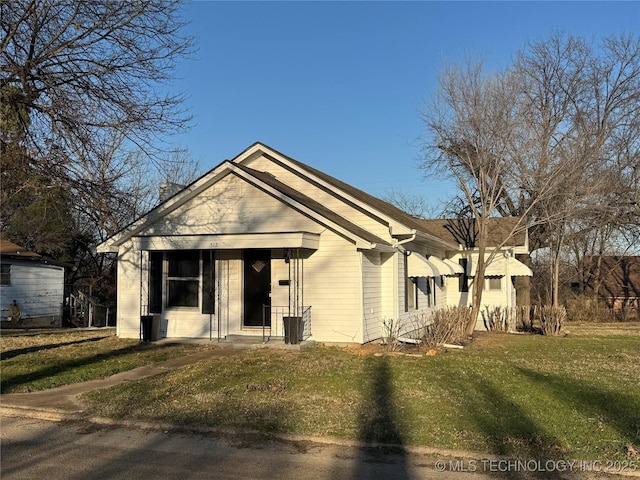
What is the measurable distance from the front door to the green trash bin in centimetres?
141

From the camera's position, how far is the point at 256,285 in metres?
14.2

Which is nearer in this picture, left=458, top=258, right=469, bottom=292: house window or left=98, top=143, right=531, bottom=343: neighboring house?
left=98, top=143, right=531, bottom=343: neighboring house

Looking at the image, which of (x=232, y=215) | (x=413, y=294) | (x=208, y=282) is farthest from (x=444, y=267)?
(x=208, y=282)

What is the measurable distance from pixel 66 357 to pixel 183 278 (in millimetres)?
3779

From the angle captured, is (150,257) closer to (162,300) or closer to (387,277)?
(162,300)

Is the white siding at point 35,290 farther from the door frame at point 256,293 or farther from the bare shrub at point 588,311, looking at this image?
the bare shrub at point 588,311

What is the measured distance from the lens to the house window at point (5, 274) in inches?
844

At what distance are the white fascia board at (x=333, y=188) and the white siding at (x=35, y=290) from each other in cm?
1159

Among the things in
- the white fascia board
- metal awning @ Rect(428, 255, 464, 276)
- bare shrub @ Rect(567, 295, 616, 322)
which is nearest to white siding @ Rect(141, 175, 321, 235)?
the white fascia board

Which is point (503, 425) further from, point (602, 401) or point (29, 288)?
point (29, 288)

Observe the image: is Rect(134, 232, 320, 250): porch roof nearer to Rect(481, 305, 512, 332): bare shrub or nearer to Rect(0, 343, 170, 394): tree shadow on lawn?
Rect(0, 343, 170, 394): tree shadow on lawn

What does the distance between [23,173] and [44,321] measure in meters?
15.5

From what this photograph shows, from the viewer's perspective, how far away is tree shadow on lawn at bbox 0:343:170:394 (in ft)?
28.6

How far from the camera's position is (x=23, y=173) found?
988cm
